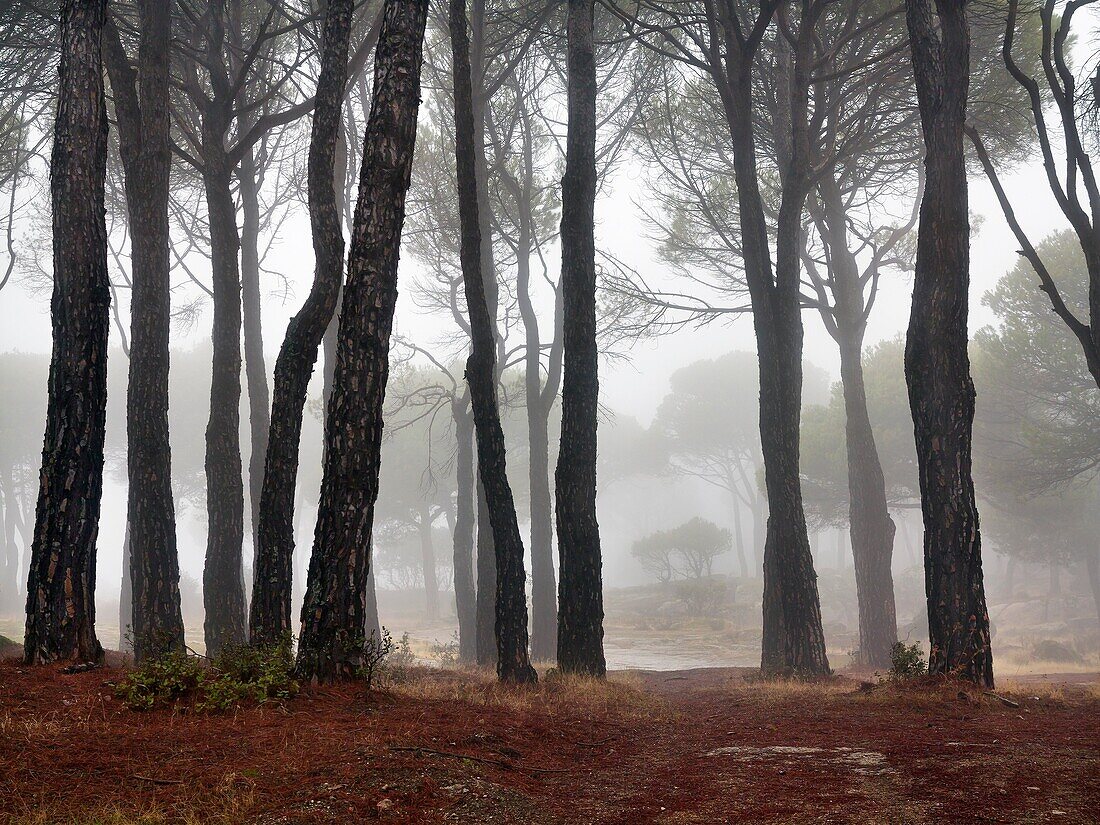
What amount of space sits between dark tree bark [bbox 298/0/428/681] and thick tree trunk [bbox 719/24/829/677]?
6.29 meters

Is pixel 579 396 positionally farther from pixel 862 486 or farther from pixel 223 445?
pixel 862 486

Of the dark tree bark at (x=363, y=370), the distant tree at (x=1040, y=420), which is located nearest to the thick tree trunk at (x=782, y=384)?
the dark tree bark at (x=363, y=370)

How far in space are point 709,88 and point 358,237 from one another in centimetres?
1265

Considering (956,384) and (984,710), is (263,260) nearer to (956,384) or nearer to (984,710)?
(956,384)

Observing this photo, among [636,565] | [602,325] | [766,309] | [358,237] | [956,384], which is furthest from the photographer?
[636,565]

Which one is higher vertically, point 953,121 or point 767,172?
point 767,172

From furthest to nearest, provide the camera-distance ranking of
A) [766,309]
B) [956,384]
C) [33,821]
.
Answer: 1. [766,309]
2. [956,384]
3. [33,821]

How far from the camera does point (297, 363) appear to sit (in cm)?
703

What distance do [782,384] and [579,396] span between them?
3269mm

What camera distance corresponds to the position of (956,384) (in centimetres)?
780

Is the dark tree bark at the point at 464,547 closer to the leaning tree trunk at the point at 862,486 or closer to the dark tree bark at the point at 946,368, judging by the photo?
the leaning tree trunk at the point at 862,486

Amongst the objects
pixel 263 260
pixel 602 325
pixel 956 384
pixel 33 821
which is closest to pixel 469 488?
pixel 602 325

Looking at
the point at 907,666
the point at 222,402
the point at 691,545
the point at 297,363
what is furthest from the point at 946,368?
the point at 691,545

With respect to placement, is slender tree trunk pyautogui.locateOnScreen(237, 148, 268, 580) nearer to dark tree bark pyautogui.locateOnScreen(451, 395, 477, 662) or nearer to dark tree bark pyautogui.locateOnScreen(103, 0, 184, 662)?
dark tree bark pyautogui.locateOnScreen(451, 395, 477, 662)
